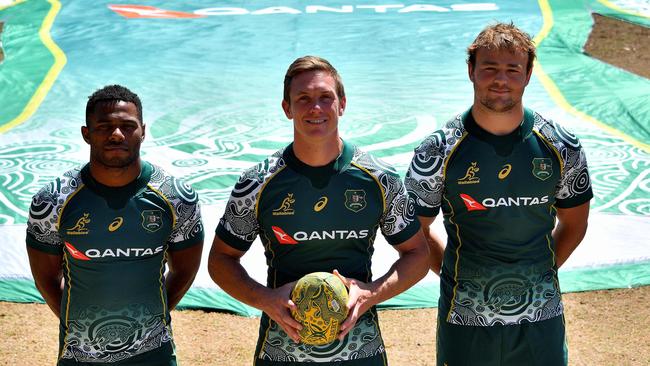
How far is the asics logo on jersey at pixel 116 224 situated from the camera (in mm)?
4117

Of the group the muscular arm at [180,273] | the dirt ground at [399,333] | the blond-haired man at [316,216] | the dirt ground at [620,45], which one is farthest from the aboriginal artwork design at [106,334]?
the dirt ground at [620,45]

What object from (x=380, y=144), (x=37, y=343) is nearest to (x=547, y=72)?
(x=380, y=144)

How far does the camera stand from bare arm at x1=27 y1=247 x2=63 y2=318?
4.29 metres

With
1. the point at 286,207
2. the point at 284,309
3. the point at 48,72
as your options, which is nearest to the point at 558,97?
the point at 48,72

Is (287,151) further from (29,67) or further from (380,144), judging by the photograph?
(29,67)

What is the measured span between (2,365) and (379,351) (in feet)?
11.0

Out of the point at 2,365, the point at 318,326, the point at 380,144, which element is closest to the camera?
the point at 318,326

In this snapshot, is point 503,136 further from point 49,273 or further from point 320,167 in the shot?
point 49,273

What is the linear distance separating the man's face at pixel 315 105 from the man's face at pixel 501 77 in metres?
0.76

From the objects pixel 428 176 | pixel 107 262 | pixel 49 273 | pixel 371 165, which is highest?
pixel 371 165

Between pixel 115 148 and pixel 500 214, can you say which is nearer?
pixel 115 148

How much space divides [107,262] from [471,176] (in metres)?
1.71

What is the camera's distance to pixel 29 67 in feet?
39.0

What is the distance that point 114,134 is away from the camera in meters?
4.05
